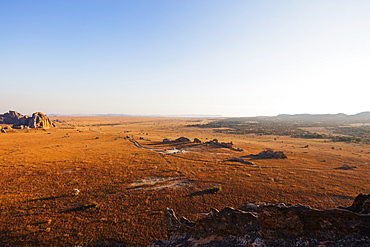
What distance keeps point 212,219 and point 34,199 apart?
57.4 feet

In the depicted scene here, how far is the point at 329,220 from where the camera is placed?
6.45 meters

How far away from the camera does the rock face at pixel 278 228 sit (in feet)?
19.9

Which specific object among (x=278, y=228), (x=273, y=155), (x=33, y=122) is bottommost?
(x=273, y=155)

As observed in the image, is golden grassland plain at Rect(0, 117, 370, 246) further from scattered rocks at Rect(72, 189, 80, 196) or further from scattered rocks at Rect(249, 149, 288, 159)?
scattered rocks at Rect(249, 149, 288, 159)

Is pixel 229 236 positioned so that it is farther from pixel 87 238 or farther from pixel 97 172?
pixel 97 172

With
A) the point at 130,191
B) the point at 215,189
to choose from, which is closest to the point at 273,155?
the point at 215,189

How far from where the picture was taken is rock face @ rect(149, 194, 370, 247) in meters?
6.05

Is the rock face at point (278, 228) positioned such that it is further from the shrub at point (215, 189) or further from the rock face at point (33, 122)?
the rock face at point (33, 122)

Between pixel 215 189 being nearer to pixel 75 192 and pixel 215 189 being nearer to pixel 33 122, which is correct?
pixel 75 192

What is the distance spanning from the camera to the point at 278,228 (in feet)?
22.1

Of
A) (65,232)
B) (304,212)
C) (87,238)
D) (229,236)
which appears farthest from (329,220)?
(65,232)

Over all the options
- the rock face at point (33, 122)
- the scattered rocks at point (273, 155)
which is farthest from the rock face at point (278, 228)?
the rock face at point (33, 122)

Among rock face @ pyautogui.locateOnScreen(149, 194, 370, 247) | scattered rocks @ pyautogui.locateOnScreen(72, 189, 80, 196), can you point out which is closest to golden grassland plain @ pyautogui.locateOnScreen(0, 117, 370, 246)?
scattered rocks @ pyautogui.locateOnScreen(72, 189, 80, 196)

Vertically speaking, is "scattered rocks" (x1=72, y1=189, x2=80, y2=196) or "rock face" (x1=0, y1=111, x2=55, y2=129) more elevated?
"rock face" (x1=0, y1=111, x2=55, y2=129)
